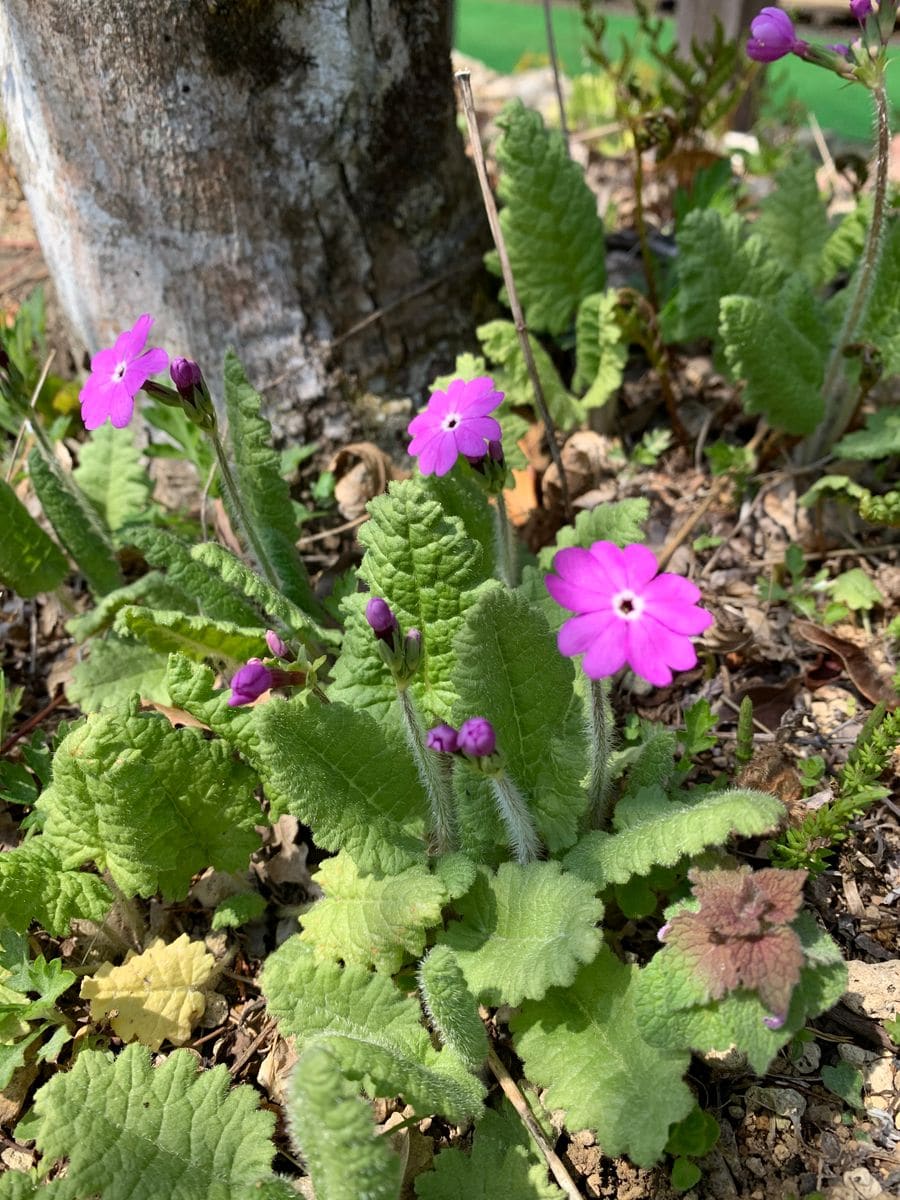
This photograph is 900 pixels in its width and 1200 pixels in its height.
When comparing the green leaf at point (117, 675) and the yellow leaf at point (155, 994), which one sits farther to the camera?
the green leaf at point (117, 675)

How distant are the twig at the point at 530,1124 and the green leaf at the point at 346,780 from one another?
528 millimetres

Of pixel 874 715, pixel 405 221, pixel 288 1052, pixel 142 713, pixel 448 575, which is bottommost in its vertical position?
pixel 288 1052

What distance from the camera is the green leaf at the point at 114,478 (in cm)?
351

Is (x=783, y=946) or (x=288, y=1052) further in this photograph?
(x=288, y=1052)

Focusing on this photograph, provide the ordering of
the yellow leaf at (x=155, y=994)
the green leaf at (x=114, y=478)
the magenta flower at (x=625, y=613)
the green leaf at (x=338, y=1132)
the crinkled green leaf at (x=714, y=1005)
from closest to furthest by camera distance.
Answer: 1. the green leaf at (x=338, y=1132)
2. the magenta flower at (x=625, y=613)
3. the crinkled green leaf at (x=714, y=1005)
4. the yellow leaf at (x=155, y=994)
5. the green leaf at (x=114, y=478)

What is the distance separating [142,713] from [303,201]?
1.88m

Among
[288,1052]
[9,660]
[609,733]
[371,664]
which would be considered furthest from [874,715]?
[9,660]

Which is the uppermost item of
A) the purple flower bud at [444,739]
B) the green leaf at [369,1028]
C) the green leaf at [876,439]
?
the purple flower bud at [444,739]

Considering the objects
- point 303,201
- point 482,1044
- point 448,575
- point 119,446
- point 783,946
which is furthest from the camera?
point 119,446

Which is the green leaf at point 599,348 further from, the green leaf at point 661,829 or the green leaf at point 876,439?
the green leaf at point 661,829

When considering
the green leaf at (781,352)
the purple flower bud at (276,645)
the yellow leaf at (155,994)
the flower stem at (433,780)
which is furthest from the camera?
the green leaf at (781,352)

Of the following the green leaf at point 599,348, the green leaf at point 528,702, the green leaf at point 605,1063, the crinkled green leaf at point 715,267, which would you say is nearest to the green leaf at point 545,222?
the green leaf at point 599,348

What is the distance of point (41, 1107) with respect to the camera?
2.13 meters

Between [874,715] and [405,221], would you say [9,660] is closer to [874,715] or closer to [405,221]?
[405,221]
